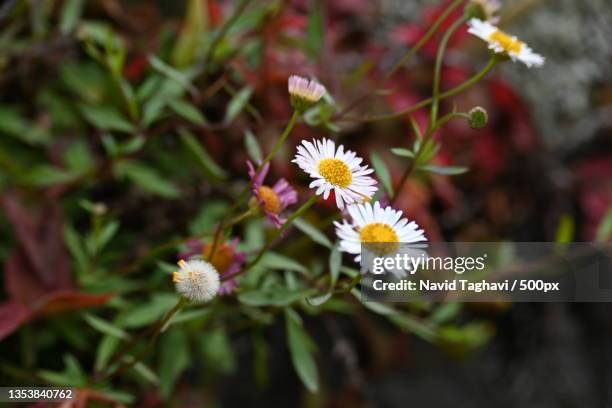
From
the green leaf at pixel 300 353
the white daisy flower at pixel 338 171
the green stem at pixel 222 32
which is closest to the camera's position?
the white daisy flower at pixel 338 171

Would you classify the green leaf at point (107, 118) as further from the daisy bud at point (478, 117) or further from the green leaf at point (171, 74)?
the daisy bud at point (478, 117)

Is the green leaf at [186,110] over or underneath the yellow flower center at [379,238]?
over

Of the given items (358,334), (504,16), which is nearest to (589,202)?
(504,16)

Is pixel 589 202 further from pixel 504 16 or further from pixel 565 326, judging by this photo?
pixel 504 16

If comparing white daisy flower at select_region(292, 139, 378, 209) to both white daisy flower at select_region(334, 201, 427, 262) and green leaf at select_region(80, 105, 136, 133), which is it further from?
green leaf at select_region(80, 105, 136, 133)

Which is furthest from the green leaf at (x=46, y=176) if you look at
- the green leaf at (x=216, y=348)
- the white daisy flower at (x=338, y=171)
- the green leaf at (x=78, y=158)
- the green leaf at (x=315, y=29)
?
the white daisy flower at (x=338, y=171)
